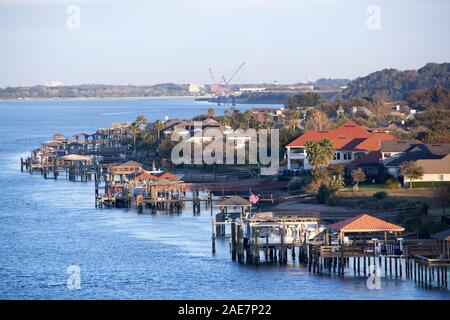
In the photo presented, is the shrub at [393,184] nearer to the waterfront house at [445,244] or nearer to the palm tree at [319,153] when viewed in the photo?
the palm tree at [319,153]

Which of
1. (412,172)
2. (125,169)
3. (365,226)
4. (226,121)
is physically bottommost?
(125,169)

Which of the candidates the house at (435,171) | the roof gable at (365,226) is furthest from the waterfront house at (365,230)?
the house at (435,171)

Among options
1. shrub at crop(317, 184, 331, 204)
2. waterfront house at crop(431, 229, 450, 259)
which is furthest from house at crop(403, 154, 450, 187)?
waterfront house at crop(431, 229, 450, 259)

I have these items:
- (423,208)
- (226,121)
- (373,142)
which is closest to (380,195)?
(423,208)

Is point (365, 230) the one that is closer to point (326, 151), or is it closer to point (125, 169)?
point (326, 151)

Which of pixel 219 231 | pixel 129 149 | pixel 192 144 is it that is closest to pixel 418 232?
pixel 219 231

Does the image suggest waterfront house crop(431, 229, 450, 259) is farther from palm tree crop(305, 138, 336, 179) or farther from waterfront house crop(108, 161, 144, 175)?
waterfront house crop(108, 161, 144, 175)
